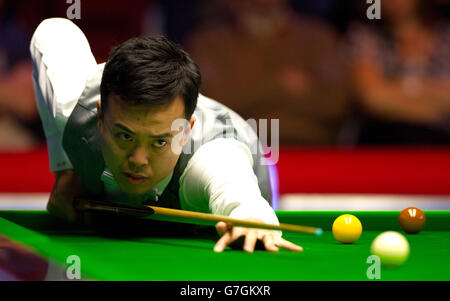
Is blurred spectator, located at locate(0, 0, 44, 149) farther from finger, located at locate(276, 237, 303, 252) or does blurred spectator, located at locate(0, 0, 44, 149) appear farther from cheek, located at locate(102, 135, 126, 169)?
finger, located at locate(276, 237, 303, 252)

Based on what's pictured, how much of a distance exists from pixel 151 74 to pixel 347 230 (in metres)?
0.90

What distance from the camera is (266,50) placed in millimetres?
7941

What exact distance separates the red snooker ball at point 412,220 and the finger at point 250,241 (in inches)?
35.1

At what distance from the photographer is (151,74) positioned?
2840 mm

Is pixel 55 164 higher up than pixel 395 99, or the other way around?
pixel 395 99

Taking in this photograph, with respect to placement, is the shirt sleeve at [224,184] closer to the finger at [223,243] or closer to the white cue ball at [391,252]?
the finger at [223,243]

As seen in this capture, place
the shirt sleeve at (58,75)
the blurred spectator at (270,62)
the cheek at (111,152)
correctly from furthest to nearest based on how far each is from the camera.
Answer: the blurred spectator at (270,62)
the shirt sleeve at (58,75)
the cheek at (111,152)

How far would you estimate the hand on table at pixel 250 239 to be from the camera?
2535 mm

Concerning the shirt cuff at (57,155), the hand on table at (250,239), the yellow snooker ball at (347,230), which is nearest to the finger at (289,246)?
the hand on table at (250,239)

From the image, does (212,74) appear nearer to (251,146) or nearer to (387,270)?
(251,146)

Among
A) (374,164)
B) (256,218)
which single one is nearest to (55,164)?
(256,218)

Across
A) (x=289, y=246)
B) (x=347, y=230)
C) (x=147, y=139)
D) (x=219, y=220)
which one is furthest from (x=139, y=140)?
(x=347, y=230)

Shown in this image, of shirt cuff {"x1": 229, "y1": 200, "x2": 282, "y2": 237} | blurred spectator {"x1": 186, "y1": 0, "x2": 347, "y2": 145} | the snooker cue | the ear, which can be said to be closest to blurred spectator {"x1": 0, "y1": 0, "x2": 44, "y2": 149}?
blurred spectator {"x1": 186, "y1": 0, "x2": 347, "y2": 145}

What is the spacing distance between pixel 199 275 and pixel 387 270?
1.74 feet
